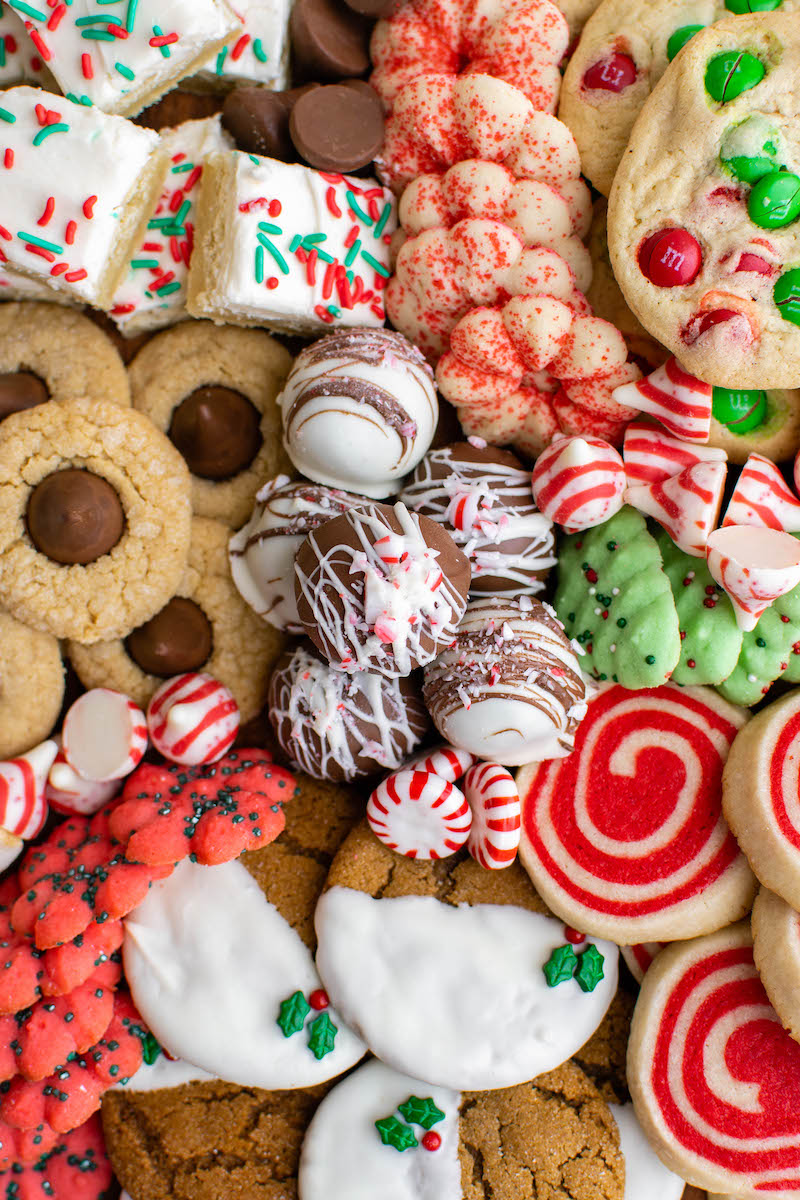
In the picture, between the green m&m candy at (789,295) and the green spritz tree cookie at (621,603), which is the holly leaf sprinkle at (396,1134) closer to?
the green spritz tree cookie at (621,603)

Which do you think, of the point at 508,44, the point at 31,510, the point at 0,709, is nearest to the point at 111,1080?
the point at 0,709

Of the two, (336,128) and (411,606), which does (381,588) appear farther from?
(336,128)

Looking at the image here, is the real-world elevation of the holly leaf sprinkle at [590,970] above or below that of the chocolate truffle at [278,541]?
below

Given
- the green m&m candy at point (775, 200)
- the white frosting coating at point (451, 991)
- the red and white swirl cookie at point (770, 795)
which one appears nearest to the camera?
the green m&m candy at point (775, 200)

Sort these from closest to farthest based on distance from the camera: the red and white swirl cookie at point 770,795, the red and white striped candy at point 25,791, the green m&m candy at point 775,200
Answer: the green m&m candy at point 775,200
the red and white swirl cookie at point 770,795
the red and white striped candy at point 25,791

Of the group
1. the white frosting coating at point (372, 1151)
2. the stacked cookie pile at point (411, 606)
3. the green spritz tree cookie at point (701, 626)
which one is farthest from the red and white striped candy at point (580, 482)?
the white frosting coating at point (372, 1151)
